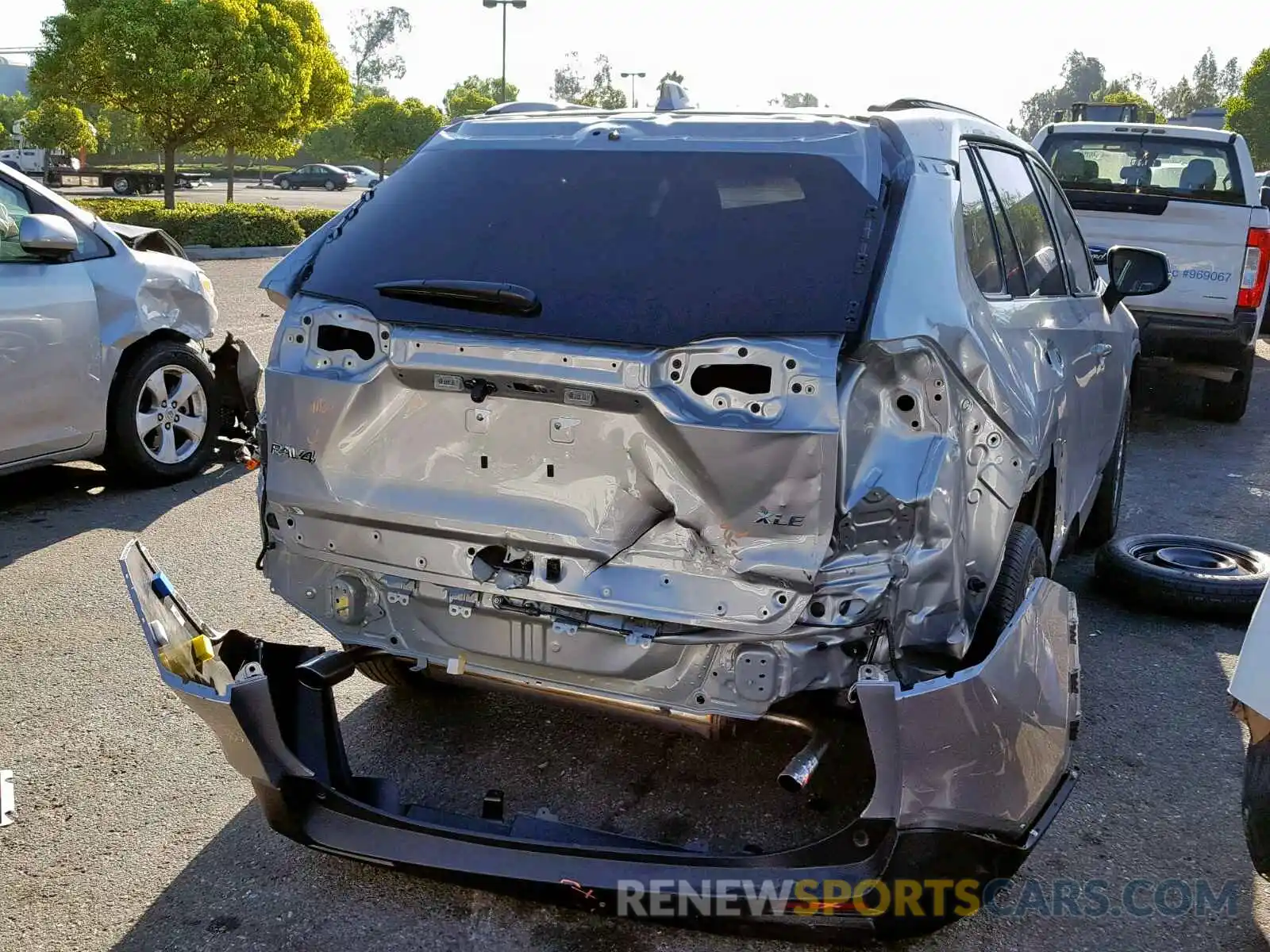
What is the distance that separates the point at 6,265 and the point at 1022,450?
4978 millimetres

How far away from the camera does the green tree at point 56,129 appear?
49.5m

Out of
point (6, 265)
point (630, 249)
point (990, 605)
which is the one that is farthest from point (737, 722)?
point (6, 265)

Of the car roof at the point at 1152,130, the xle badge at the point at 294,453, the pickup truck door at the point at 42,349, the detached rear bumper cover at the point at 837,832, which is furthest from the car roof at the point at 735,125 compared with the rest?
the car roof at the point at 1152,130

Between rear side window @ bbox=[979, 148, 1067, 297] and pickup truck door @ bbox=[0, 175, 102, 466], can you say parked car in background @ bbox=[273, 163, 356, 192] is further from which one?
rear side window @ bbox=[979, 148, 1067, 297]

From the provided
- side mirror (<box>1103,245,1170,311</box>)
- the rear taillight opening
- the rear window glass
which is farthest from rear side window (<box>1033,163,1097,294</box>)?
the rear taillight opening

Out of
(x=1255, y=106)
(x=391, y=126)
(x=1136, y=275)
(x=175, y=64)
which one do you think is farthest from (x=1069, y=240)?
(x=391, y=126)

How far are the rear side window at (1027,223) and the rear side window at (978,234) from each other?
279mm

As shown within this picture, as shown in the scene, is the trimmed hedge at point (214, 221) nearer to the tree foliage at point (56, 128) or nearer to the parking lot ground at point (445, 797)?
the parking lot ground at point (445, 797)

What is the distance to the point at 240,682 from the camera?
304 cm

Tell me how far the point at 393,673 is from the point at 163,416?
142 inches

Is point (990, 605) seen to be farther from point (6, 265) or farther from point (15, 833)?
point (6, 265)

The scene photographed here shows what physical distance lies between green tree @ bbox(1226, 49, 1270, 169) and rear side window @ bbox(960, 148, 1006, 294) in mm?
45376

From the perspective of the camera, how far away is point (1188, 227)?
9.09 metres

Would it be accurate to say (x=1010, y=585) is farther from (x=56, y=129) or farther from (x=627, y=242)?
(x=56, y=129)
